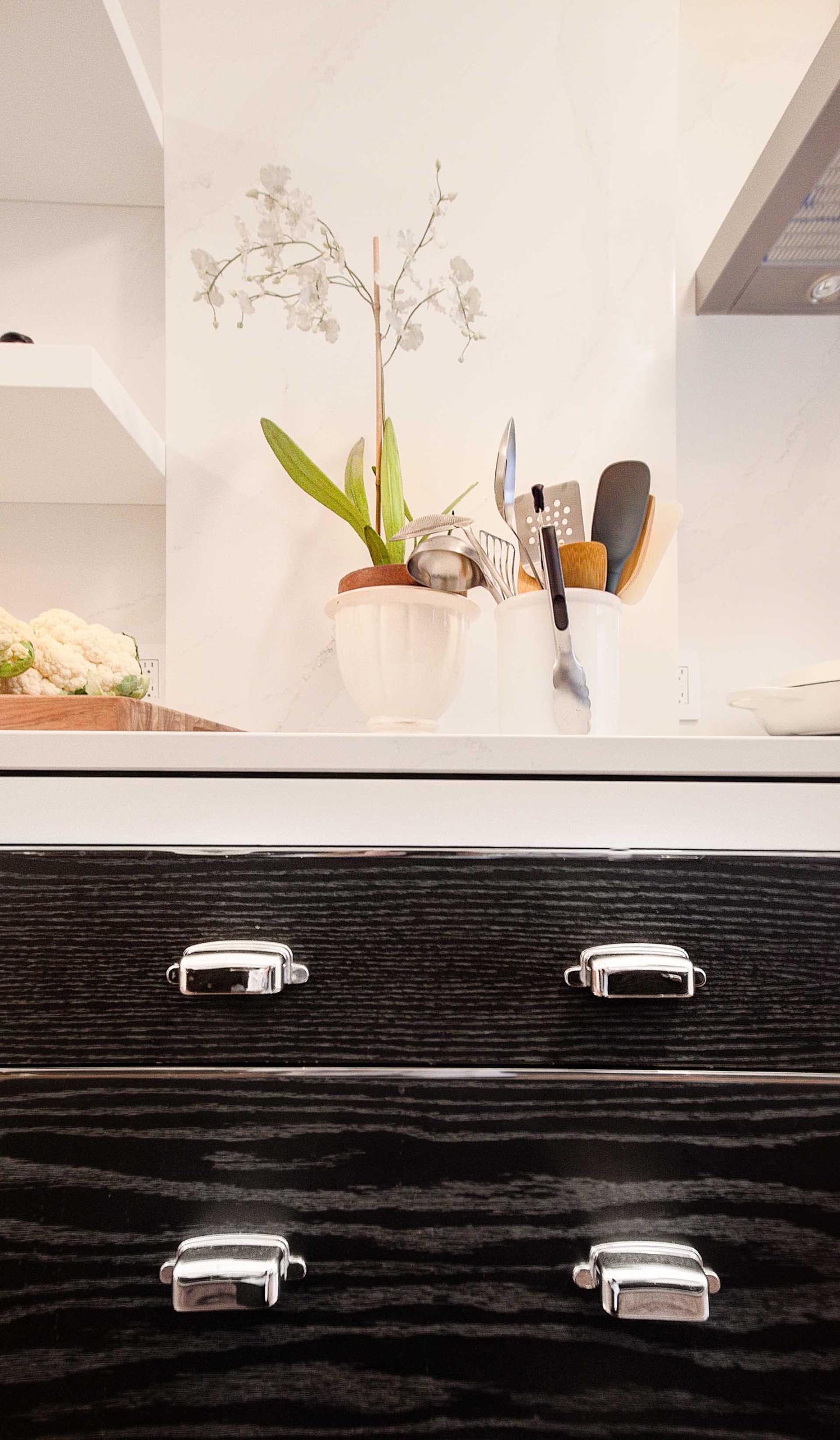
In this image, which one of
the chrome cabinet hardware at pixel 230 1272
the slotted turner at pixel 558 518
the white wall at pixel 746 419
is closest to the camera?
the chrome cabinet hardware at pixel 230 1272

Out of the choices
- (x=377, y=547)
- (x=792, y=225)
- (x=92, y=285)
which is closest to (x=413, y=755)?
(x=377, y=547)

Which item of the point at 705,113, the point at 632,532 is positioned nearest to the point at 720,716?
the point at 632,532

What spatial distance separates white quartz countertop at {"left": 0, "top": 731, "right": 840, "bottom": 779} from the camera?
0.54 meters

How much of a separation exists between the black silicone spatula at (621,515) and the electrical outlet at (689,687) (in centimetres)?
36

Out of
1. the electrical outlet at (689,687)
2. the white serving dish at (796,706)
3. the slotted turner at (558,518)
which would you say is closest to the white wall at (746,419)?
the electrical outlet at (689,687)

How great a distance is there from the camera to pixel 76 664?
0.77m

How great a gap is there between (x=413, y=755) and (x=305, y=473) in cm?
62

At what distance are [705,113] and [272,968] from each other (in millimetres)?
1487

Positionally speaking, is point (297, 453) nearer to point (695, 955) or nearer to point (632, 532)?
point (632, 532)

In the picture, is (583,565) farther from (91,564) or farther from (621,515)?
(91,564)

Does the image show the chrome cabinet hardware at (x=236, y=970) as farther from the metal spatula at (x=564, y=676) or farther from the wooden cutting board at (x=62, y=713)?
the metal spatula at (x=564, y=676)

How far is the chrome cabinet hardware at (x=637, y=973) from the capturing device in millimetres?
500

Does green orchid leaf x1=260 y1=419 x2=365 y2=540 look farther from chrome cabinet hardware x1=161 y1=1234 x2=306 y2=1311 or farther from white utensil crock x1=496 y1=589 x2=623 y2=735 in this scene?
chrome cabinet hardware x1=161 y1=1234 x2=306 y2=1311

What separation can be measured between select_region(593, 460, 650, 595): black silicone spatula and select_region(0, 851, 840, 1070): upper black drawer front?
456 millimetres
